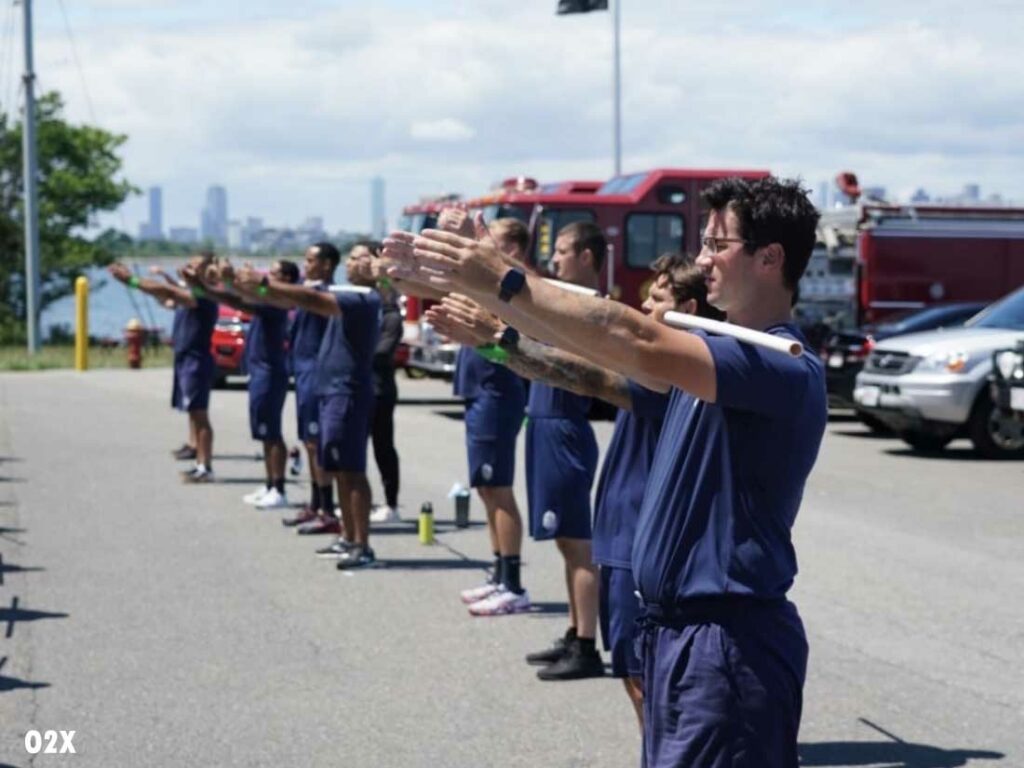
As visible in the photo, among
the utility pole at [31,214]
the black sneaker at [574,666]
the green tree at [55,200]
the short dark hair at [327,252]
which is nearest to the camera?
the black sneaker at [574,666]

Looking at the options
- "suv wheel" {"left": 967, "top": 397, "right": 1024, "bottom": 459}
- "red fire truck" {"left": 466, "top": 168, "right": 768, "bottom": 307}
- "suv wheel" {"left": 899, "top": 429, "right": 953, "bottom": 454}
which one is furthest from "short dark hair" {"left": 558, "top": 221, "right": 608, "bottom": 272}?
"red fire truck" {"left": 466, "top": 168, "right": 768, "bottom": 307}

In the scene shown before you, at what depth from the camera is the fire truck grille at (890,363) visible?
1959 centimetres

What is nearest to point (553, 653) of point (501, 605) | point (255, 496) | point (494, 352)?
point (501, 605)

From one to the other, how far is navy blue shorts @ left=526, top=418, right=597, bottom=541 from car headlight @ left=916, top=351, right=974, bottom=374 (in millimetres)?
10871

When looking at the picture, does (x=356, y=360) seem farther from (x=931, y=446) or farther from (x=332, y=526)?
(x=931, y=446)

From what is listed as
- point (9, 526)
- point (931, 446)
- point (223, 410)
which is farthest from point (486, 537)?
point (223, 410)

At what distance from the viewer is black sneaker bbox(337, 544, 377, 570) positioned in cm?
1207

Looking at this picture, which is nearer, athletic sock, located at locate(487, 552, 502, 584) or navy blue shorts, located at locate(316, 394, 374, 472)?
athletic sock, located at locate(487, 552, 502, 584)

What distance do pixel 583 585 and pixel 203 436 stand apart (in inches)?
329

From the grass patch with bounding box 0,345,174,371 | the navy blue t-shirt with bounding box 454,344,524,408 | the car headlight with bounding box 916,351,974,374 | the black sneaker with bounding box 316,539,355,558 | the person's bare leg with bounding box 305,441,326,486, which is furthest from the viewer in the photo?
the grass patch with bounding box 0,345,174,371

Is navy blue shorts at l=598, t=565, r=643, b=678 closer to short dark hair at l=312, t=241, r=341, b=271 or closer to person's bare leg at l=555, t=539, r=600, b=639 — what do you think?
person's bare leg at l=555, t=539, r=600, b=639

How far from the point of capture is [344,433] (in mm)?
12078

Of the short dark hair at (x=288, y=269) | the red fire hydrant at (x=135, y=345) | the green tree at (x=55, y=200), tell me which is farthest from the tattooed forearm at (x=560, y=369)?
the green tree at (x=55, y=200)

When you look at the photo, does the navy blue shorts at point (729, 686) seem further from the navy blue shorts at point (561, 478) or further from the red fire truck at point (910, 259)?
the red fire truck at point (910, 259)
